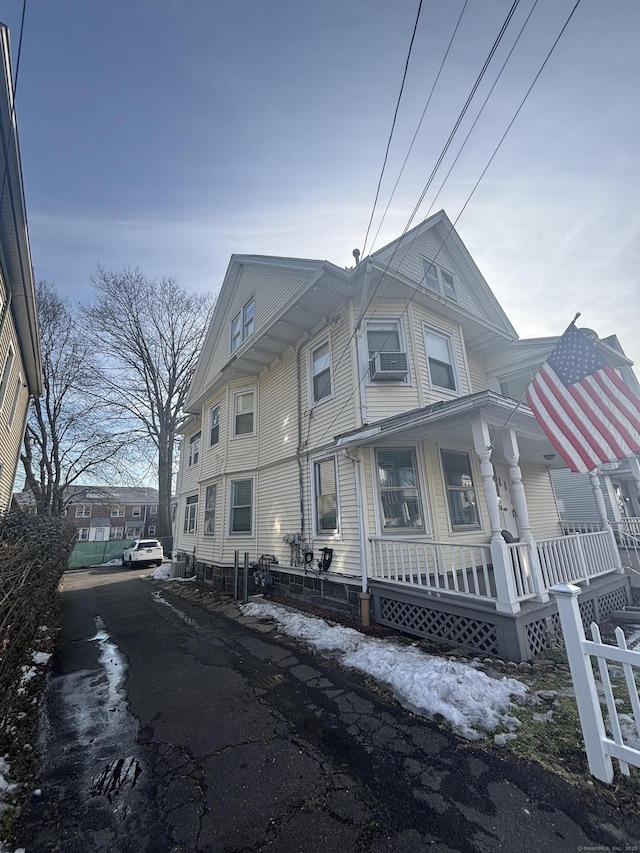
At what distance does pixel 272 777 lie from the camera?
2.70 m

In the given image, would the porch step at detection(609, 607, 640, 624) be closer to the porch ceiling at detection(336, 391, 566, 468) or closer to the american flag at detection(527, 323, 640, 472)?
the porch ceiling at detection(336, 391, 566, 468)

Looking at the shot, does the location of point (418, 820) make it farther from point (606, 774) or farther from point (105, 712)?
point (105, 712)

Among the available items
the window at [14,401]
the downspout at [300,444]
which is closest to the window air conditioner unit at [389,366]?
the downspout at [300,444]

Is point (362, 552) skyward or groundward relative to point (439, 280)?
groundward

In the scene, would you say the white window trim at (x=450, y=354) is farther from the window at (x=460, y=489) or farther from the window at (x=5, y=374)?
the window at (x=5, y=374)

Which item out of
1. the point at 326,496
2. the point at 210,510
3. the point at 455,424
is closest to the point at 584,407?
the point at 455,424

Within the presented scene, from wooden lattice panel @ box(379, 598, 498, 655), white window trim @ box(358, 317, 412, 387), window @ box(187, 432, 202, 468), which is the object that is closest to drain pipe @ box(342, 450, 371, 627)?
wooden lattice panel @ box(379, 598, 498, 655)

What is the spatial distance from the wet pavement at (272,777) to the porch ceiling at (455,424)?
3.69 metres

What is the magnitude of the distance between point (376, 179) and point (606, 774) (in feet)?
24.6

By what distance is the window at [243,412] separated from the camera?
11.2m

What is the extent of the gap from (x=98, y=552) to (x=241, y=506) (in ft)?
63.9

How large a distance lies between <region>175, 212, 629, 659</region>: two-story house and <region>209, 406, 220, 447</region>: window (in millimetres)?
486

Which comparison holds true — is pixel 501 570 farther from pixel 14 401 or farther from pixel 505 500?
pixel 14 401

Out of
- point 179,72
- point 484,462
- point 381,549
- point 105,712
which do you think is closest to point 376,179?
point 179,72
